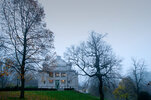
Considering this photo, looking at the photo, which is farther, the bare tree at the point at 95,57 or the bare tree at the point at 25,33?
the bare tree at the point at 95,57

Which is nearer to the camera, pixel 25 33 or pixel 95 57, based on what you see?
pixel 25 33

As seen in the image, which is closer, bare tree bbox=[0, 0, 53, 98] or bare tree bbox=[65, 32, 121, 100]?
bare tree bbox=[0, 0, 53, 98]

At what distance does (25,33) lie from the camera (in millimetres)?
13328

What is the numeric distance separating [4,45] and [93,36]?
15414 millimetres

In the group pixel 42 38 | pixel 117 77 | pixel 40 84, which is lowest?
pixel 40 84

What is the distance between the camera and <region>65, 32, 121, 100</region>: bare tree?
66.5 ft

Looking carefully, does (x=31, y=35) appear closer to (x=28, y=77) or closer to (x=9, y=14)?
(x=9, y=14)

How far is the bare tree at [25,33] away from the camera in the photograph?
12070 mm

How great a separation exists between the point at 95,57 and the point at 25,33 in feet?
43.5

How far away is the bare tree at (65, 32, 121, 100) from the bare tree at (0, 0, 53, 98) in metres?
8.81

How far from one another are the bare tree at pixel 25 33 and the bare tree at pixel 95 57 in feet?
28.9

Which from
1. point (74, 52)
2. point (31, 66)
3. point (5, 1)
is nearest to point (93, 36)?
point (74, 52)

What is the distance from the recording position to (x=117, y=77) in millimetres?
19250

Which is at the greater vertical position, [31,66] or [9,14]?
[9,14]
